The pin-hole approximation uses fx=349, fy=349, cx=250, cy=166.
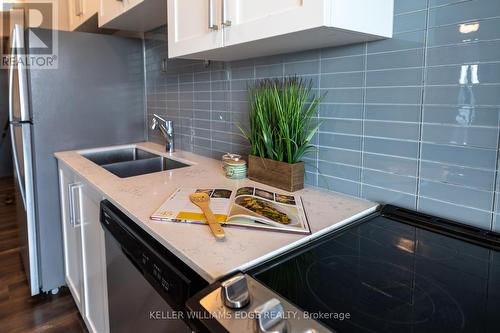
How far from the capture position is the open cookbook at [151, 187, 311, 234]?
3.03ft

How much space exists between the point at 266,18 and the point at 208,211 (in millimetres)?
558

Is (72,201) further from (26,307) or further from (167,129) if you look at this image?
(26,307)

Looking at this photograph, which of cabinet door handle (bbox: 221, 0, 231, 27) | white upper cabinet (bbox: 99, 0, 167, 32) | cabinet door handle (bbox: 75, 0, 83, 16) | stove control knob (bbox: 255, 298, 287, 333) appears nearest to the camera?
stove control knob (bbox: 255, 298, 287, 333)

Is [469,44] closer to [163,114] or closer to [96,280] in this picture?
[96,280]

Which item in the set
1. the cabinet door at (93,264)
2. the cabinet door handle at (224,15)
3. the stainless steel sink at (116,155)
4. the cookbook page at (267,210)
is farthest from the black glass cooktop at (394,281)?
the stainless steel sink at (116,155)

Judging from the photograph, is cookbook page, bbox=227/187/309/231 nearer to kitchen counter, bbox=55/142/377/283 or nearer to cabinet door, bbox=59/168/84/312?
kitchen counter, bbox=55/142/377/283

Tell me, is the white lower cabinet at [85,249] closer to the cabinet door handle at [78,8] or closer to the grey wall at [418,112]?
the grey wall at [418,112]

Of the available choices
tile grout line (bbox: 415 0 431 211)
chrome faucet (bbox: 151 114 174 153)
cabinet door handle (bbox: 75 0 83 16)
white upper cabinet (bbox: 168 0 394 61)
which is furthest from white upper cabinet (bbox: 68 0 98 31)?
tile grout line (bbox: 415 0 431 211)

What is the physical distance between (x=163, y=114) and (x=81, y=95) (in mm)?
489

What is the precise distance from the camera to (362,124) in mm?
1116

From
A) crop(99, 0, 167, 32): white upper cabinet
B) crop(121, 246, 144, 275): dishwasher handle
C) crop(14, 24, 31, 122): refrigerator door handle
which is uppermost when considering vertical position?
crop(99, 0, 167, 32): white upper cabinet

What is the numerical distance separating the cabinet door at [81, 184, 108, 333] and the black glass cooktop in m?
0.91

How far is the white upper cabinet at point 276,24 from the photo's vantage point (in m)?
0.85

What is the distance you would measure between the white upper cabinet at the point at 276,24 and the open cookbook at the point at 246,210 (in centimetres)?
48
